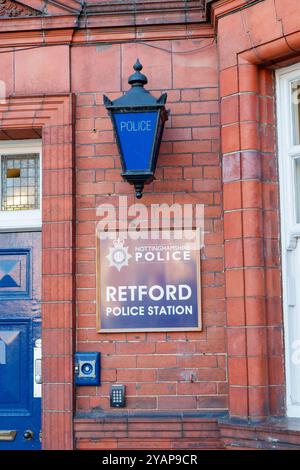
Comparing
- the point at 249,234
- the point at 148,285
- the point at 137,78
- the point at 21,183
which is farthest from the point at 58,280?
the point at 137,78

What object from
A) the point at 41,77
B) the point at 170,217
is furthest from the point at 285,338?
the point at 41,77

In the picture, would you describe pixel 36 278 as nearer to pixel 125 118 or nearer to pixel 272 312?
pixel 125 118

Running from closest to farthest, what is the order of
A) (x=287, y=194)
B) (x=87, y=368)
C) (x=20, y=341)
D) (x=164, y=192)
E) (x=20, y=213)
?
(x=287, y=194), (x=87, y=368), (x=164, y=192), (x=20, y=341), (x=20, y=213)

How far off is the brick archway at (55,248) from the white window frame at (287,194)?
4.66 feet

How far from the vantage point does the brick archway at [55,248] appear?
4.67 m

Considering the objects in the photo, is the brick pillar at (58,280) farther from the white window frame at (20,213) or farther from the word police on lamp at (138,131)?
the word police on lamp at (138,131)

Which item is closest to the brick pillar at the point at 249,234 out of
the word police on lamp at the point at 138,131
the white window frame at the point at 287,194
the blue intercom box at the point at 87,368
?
the white window frame at the point at 287,194

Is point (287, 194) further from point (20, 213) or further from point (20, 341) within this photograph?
point (20, 341)

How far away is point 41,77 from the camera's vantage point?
4.97m

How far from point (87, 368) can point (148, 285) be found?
69 cm

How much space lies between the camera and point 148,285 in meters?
4.73

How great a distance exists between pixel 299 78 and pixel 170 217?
4.10 feet

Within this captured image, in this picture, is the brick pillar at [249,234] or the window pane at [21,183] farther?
the window pane at [21,183]

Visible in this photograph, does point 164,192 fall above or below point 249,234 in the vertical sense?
above
